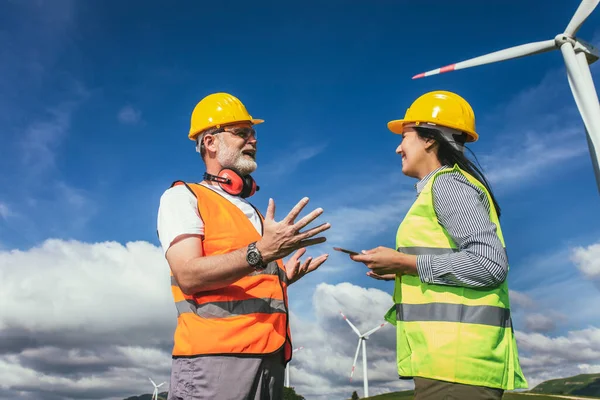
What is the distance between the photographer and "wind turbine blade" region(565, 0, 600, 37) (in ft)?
44.2

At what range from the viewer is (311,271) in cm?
700

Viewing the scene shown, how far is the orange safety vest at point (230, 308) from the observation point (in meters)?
5.23

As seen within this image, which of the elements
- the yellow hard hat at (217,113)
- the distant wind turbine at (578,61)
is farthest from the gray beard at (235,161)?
the distant wind turbine at (578,61)

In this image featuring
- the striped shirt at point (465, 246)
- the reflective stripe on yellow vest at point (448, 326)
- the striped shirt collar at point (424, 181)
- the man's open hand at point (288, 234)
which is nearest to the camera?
→ the reflective stripe on yellow vest at point (448, 326)

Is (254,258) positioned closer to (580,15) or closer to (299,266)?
(299,266)

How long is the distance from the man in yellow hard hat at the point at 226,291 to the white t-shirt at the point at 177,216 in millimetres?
10

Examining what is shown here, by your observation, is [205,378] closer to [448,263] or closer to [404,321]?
[404,321]

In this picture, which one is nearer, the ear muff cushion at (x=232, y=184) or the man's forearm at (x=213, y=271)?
the man's forearm at (x=213, y=271)

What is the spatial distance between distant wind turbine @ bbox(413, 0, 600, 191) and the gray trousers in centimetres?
855

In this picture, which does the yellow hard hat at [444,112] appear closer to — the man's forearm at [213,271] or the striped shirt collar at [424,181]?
the striped shirt collar at [424,181]

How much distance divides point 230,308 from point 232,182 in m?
1.78

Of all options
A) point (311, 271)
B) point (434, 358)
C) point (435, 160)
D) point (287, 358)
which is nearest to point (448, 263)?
point (434, 358)

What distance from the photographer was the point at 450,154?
557 cm

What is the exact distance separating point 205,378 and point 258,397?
556 mm
